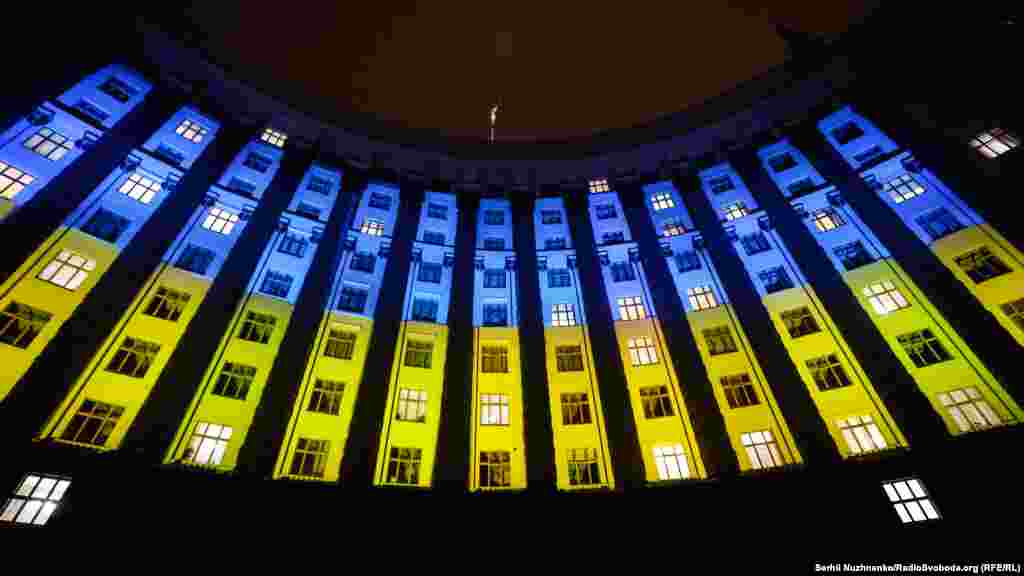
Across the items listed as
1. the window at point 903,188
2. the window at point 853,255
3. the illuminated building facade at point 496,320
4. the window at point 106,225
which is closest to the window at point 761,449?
the illuminated building facade at point 496,320

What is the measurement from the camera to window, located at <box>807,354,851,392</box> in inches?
874

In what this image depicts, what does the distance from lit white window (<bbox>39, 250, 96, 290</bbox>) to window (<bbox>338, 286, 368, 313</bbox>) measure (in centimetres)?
1050

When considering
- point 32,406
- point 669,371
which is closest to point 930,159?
point 669,371

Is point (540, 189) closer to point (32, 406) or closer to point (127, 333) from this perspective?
point (127, 333)

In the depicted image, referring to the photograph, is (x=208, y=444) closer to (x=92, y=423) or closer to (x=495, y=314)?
(x=92, y=423)

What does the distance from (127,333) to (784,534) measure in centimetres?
2749

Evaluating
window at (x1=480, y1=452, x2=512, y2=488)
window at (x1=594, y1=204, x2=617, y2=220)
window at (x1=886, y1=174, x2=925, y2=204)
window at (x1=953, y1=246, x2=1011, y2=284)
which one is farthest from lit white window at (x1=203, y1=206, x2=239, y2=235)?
window at (x1=953, y1=246, x2=1011, y2=284)

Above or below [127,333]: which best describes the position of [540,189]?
above

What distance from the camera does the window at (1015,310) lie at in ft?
66.7

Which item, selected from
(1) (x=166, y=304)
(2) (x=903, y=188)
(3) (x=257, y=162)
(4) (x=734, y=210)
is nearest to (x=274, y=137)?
(3) (x=257, y=162)

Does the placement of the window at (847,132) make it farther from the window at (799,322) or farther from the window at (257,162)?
the window at (257,162)

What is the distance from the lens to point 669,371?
80.2 feet

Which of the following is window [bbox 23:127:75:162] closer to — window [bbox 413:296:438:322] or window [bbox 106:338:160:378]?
window [bbox 106:338:160:378]

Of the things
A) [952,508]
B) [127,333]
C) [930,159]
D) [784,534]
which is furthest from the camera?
[930,159]
